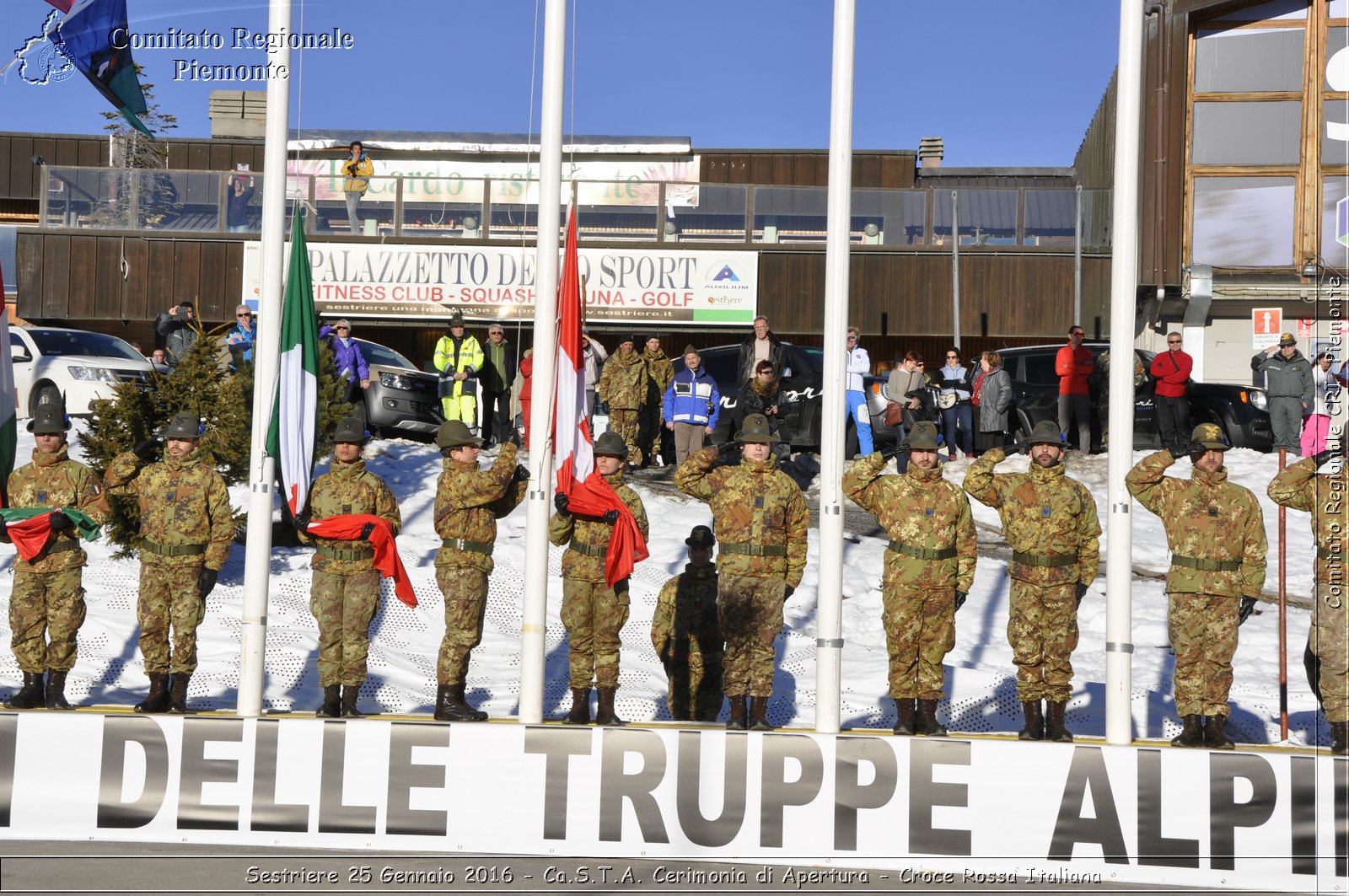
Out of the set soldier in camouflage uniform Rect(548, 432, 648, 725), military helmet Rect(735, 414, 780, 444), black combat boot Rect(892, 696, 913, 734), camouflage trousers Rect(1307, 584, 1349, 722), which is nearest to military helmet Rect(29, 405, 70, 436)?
soldier in camouflage uniform Rect(548, 432, 648, 725)

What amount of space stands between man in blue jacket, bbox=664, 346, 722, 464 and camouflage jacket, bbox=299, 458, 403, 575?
261 inches

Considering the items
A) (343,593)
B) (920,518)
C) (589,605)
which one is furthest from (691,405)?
(920,518)

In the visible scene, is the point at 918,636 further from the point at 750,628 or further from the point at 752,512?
the point at 752,512

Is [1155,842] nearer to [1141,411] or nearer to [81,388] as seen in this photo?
[1141,411]

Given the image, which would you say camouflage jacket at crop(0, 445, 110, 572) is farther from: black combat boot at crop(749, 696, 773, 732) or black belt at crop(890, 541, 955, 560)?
black belt at crop(890, 541, 955, 560)

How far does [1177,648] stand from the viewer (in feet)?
32.1

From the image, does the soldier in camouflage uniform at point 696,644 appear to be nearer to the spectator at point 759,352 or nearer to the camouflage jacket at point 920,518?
the camouflage jacket at point 920,518

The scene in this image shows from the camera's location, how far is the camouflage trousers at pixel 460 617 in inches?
404

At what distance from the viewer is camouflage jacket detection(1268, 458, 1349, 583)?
975cm

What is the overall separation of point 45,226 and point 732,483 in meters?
19.4

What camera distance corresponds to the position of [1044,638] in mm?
9828

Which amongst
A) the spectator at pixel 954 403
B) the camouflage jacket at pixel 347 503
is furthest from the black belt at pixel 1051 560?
the spectator at pixel 954 403

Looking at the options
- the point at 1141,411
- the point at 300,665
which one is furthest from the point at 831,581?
the point at 1141,411

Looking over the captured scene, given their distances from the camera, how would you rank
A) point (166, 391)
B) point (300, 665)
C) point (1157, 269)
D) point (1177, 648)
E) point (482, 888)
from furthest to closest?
point (1157, 269), point (166, 391), point (300, 665), point (1177, 648), point (482, 888)
